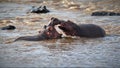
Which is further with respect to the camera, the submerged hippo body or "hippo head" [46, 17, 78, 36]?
"hippo head" [46, 17, 78, 36]

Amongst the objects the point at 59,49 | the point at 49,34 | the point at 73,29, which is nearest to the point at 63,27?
Answer: the point at 73,29

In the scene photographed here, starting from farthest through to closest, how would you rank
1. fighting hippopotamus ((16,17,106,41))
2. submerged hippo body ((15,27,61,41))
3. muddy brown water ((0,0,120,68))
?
fighting hippopotamus ((16,17,106,41))
submerged hippo body ((15,27,61,41))
muddy brown water ((0,0,120,68))

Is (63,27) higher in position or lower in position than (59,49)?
higher

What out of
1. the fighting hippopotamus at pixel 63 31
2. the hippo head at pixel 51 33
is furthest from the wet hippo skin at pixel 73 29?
the hippo head at pixel 51 33

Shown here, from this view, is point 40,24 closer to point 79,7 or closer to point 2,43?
point 2,43

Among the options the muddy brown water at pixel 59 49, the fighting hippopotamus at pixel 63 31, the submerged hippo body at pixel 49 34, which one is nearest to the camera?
the muddy brown water at pixel 59 49

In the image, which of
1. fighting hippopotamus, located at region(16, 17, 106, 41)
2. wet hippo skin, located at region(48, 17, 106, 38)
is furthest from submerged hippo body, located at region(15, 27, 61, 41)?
wet hippo skin, located at region(48, 17, 106, 38)

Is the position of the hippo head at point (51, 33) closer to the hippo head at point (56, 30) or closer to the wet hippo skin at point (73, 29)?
the hippo head at point (56, 30)

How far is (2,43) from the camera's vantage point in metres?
10.1

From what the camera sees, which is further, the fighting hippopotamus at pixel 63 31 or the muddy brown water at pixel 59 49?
the fighting hippopotamus at pixel 63 31

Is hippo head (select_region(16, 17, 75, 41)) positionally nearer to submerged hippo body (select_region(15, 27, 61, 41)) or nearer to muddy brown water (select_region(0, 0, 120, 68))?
submerged hippo body (select_region(15, 27, 61, 41))

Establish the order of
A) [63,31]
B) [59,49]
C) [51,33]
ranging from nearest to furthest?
[59,49] → [51,33] → [63,31]

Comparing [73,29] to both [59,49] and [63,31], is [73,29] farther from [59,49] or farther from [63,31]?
[59,49]

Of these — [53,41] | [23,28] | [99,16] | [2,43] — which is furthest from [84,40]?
[99,16]
